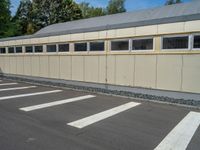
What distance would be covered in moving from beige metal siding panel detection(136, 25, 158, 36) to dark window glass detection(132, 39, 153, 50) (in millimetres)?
296

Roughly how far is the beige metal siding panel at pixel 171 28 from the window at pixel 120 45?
1654 millimetres

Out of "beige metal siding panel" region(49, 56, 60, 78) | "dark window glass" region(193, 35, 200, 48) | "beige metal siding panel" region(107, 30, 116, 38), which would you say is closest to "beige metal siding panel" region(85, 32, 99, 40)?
"beige metal siding panel" region(107, 30, 116, 38)

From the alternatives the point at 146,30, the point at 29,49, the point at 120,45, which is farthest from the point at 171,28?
the point at 29,49

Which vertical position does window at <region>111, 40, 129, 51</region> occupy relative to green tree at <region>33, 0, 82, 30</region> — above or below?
below

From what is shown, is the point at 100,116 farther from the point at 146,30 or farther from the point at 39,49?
the point at 39,49

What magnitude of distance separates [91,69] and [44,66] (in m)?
3.99

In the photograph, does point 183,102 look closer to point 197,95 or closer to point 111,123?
point 197,95

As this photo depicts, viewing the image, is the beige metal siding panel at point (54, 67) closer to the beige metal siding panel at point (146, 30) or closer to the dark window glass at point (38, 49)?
the dark window glass at point (38, 49)

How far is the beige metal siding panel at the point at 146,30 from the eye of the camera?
27.3 ft

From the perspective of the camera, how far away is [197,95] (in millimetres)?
7590

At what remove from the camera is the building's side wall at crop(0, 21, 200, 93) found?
25.2 ft

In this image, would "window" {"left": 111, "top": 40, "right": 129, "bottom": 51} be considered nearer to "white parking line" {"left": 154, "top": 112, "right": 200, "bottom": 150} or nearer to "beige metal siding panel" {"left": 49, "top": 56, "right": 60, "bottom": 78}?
"beige metal siding panel" {"left": 49, "top": 56, "right": 60, "bottom": 78}

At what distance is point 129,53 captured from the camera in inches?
362

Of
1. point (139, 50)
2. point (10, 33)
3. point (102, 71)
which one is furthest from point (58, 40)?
point (10, 33)
